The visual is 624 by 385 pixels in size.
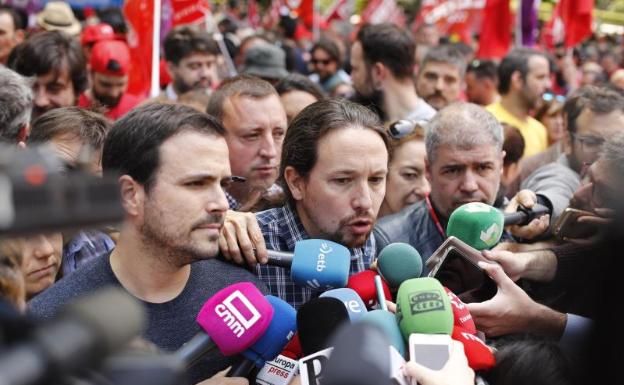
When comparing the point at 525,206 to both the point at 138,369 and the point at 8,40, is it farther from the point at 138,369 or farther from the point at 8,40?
the point at 8,40

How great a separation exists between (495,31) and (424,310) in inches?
340

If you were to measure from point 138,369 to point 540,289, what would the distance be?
256cm

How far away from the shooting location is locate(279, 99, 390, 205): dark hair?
12.0 ft

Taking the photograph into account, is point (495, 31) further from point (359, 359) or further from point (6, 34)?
point (359, 359)

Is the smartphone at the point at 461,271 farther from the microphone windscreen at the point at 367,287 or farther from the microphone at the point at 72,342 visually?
the microphone at the point at 72,342

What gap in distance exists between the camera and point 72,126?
3939 mm

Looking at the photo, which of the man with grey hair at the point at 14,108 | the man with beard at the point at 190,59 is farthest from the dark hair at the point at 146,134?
the man with beard at the point at 190,59

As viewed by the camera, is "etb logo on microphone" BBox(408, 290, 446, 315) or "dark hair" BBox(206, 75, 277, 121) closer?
"etb logo on microphone" BBox(408, 290, 446, 315)

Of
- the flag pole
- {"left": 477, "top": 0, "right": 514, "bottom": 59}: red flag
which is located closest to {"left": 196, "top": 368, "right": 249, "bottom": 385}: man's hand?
the flag pole

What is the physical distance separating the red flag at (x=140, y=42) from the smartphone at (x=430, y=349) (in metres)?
4.75

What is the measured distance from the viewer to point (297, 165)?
3.72 metres

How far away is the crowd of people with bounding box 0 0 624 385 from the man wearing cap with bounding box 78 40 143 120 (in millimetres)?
720

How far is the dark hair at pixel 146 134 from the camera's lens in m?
2.99

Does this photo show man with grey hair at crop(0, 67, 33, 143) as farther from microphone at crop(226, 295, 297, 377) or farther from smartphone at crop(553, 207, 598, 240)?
smartphone at crop(553, 207, 598, 240)
